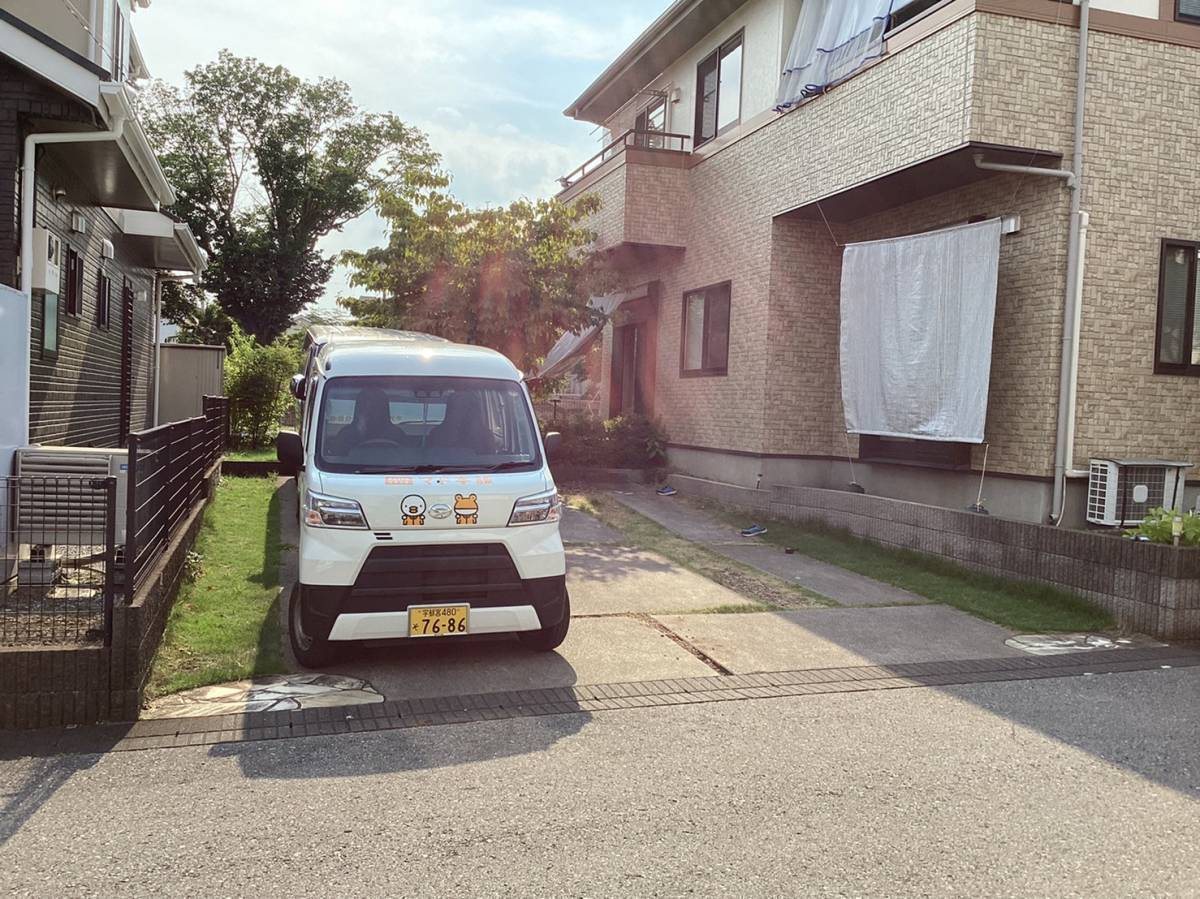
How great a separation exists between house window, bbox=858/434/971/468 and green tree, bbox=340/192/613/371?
5.17 metres

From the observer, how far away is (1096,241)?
9328mm

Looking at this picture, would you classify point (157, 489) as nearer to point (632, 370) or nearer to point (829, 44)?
point (829, 44)

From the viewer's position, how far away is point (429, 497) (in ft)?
19.1

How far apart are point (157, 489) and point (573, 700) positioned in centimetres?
306

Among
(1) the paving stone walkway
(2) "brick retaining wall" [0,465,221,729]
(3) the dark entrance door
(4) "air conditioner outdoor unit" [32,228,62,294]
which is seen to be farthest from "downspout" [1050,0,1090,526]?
(4) "air conditioner outdoor unit" [32,228,62,294]

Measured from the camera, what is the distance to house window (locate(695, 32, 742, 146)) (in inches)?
581

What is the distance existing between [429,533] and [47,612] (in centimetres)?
236

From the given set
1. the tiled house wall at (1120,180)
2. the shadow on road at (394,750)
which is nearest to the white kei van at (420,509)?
the shadow on road at (394,750)

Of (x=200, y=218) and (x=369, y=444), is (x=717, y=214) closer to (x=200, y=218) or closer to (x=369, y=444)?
(x=369, y=444)

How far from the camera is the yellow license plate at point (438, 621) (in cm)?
570

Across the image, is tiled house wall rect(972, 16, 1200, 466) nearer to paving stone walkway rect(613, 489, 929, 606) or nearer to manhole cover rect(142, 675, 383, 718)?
paving stone walkway rect(613, 489, 929, 606)

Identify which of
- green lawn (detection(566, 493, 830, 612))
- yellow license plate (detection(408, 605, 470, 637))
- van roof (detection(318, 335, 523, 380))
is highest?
van roof (detection(318, 335, 523, 380))

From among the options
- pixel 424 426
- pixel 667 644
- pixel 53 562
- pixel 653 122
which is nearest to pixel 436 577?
pixel 424 426

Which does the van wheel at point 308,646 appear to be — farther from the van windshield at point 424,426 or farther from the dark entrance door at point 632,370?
the dark entrance door at point 632,370
